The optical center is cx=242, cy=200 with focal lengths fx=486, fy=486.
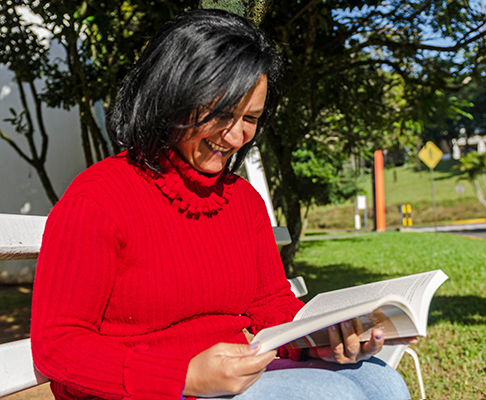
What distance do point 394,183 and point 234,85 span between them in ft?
160

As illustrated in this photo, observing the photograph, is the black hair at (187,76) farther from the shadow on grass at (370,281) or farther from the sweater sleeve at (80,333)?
the shadow on grass at (370,281)

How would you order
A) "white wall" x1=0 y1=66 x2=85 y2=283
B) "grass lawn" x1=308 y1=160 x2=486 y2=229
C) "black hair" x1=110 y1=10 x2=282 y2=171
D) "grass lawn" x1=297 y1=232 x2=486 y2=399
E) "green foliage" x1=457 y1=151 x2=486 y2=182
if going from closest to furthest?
1. "black hair" x1=110 y1=10 x2=282 y2=171
2. "grass lawn" x1=297 y1=232 x2=486 y2=399
3. "white wall" x1=0 y1=66 x2=85 y2=283
4. "green foliage" x1=457 y1=151 x2=486 y2=182
5. "grass lawn" x1=308 y1=160 x2=486 y2=229

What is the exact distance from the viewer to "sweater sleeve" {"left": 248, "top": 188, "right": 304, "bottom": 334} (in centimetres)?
162

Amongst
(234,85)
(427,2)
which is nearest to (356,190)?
(427,2)

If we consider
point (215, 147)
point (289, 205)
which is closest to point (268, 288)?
point (215, 147)

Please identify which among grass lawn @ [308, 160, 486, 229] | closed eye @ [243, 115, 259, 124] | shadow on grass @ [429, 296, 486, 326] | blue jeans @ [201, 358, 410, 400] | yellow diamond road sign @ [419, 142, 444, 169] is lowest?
grass lawn @ [308, 160, 486, 229]

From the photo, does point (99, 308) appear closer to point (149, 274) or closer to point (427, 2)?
point (149, 274)

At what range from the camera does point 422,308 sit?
108 centimetres

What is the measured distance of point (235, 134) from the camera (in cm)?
141

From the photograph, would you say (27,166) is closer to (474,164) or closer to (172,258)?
(172,258)

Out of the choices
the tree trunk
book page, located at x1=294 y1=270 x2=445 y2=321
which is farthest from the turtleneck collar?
the tree trunk

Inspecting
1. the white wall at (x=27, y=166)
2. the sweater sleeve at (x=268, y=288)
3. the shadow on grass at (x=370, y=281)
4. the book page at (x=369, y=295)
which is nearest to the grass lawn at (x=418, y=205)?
the shadow on grass at (x=370, y=281)

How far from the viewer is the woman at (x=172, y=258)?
3.67 ft

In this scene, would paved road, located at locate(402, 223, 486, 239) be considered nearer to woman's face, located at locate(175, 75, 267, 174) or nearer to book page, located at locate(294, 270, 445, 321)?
book page, located at locate(294, 270, 445, 321)
